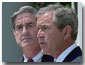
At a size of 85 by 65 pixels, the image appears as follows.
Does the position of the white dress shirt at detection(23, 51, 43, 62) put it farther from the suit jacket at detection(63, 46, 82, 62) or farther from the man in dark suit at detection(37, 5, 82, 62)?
the suit jacket at detection(63, 46, 82, 62)

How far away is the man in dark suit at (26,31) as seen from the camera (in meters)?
4.36

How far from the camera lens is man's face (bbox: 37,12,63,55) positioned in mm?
4320

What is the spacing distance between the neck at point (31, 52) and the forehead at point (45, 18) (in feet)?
1.06

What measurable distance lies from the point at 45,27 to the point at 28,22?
0.69 ft

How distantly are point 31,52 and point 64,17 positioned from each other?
0.57 metres

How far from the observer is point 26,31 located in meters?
4.35

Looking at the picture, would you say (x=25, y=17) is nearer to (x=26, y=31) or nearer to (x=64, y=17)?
(x=26, y=31)

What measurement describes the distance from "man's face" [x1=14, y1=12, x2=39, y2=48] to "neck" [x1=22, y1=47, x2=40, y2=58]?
0.16 ft

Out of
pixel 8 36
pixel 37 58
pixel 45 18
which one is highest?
pixel 45 18

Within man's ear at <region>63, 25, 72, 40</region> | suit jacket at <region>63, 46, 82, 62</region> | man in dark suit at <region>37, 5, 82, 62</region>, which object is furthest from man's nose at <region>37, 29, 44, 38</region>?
suit jacket at <region>63, 46, 82, 62</region>

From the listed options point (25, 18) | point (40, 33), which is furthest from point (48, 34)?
point (25, 18)

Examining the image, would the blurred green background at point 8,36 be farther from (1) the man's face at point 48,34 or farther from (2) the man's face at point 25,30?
(1) the man's face at point 48,34

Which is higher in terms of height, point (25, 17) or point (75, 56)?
point (25, 17)

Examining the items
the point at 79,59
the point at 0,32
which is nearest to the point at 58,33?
the point at 79,59
